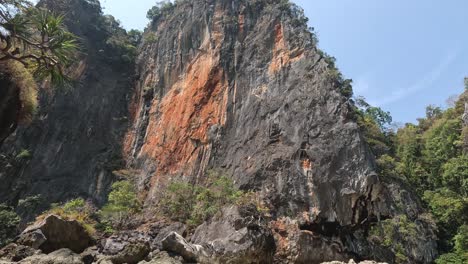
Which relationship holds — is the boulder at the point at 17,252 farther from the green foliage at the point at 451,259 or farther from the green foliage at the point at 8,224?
the green foliage at the point at 451,259

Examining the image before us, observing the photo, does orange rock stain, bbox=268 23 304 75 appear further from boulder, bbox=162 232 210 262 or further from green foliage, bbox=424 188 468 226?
green foliage, bbox=424 188 468 226

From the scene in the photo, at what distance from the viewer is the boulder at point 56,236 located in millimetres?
11148

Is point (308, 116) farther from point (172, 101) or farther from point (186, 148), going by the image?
point (172, 101)

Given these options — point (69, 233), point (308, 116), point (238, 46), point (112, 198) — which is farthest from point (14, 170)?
point (308, 116)

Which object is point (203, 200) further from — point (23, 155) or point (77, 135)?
point (77, 135)

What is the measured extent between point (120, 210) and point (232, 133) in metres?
5.55

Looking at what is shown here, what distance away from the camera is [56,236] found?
37.9 ft

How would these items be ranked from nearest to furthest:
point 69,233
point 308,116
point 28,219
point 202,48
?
point 69,233 < point 308,116 < point 28,219 < point 202,48

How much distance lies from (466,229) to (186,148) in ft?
46.4

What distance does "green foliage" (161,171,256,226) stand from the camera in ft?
45.5

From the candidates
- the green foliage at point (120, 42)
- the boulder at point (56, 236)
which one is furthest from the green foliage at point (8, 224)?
the green foliage at point (120, 42)

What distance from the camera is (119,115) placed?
79.5 ft

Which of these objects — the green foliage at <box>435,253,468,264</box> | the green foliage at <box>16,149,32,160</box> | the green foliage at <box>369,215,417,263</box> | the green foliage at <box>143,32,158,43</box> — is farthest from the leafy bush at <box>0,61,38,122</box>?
the green foliage at <box>435,253,468,264</box>

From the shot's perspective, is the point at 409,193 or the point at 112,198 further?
the point at 409,193
